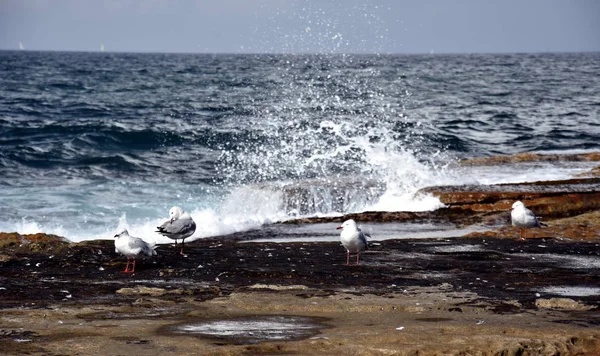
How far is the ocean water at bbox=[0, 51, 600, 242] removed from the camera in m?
20.6

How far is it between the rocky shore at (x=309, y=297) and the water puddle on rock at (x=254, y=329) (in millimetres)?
18

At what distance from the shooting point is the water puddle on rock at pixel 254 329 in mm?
7820

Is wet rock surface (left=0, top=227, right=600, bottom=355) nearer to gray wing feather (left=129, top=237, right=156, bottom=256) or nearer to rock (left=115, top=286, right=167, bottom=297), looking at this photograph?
rock (left=115, top=286, right=167, bottom=297)

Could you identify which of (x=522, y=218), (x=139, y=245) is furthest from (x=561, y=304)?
(x=522, y=218)

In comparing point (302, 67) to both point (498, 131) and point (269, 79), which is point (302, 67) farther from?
point (498, 131)

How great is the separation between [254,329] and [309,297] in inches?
60.3

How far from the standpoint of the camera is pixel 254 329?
26.9ft

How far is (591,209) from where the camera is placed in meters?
17.6

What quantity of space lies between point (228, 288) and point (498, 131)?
31.9m

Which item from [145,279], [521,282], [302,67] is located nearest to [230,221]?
[145,279]

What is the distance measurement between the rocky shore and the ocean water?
14.7ft

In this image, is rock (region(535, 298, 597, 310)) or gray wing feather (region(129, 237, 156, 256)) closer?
rock (region(535, 298, 597, 310))

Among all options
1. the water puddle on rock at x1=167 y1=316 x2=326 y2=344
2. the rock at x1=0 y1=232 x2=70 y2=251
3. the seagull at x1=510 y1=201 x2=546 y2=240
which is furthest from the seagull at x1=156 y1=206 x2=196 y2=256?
the seagull at x1=510 y1=201 x2=546 y2=240

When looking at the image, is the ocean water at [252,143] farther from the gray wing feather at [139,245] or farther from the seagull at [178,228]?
the gray wing feather at [139,245]
